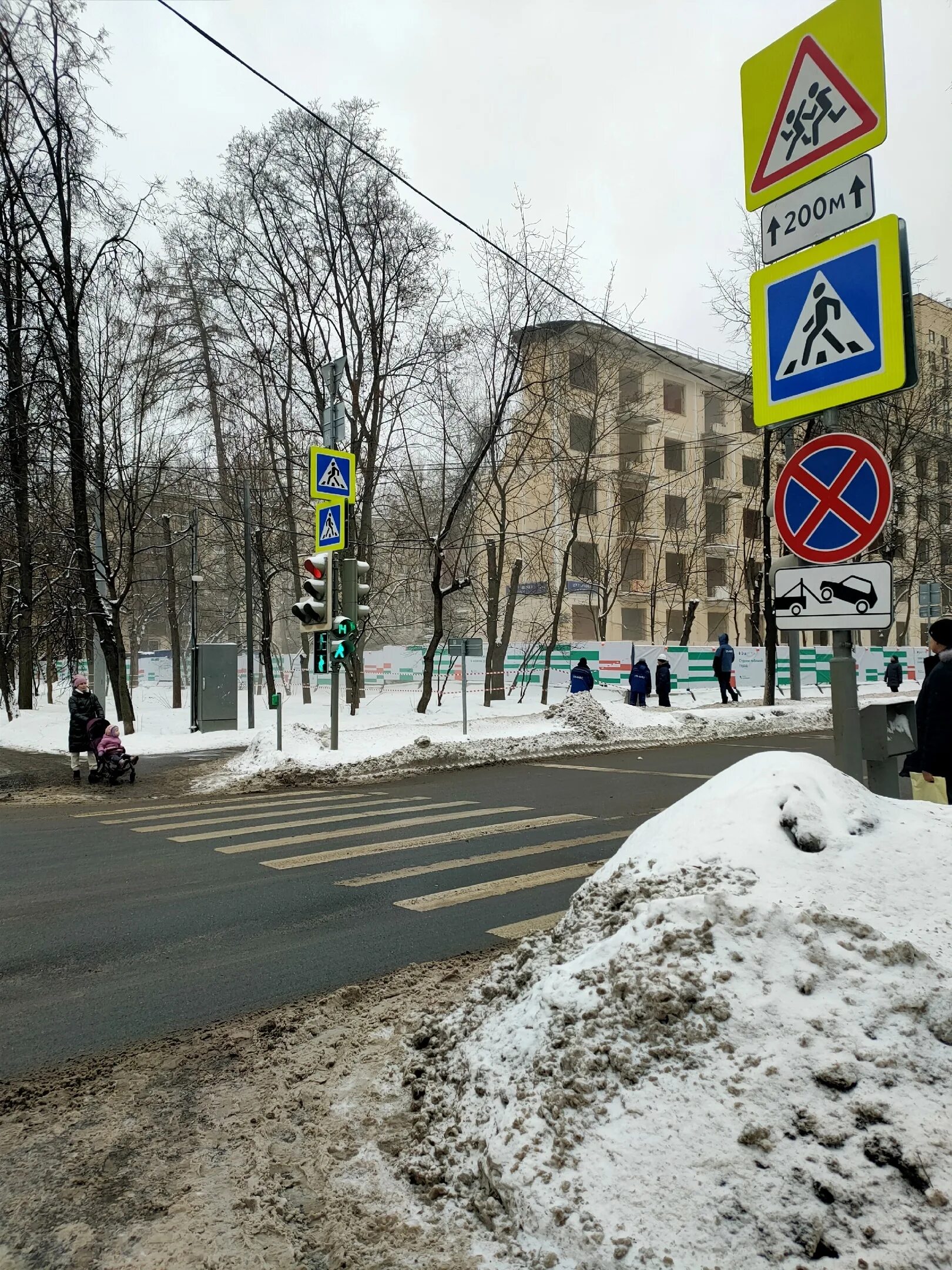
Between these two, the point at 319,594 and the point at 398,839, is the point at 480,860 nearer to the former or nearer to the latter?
the point at 398,839

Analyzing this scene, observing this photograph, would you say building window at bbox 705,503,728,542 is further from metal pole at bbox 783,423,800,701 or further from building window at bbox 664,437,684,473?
metal pole at bbox 783,423,800,701

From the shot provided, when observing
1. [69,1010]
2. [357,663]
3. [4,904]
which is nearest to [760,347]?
[69,1010]

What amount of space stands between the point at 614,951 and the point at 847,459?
261cm

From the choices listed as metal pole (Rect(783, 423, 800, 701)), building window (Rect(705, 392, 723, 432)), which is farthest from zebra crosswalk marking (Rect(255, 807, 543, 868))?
building window (Rect(705, 392, 723, 432))

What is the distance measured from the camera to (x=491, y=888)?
6664 mm

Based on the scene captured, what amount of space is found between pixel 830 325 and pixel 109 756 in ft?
41.9

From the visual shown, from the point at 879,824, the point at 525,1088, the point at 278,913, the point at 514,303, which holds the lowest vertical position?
the point at 278,913

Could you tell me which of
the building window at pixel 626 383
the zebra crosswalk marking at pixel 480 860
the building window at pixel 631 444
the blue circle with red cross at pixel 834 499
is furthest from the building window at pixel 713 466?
the blue circle with red cross at pixel 834 499

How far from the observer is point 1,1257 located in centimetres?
257

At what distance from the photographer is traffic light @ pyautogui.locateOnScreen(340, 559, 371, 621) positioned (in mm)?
14164

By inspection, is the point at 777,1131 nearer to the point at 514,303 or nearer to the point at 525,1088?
the point at 525,1088

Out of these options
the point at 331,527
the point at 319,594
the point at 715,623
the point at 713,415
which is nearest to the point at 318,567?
the point at 319,594

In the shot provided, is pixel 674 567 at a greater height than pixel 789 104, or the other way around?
pixel 674 567

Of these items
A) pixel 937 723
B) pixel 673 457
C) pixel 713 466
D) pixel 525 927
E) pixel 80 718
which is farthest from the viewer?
pixel 713 466
